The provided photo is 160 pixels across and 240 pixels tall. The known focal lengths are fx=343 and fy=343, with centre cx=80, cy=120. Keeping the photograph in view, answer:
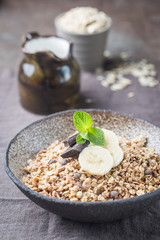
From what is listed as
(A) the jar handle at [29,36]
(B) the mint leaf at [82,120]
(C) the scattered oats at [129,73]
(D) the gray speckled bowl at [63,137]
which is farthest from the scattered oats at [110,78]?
(B) the mint leaf at [82,120]

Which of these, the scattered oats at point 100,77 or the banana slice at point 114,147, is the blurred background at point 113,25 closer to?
the scattered oats at point 100,77

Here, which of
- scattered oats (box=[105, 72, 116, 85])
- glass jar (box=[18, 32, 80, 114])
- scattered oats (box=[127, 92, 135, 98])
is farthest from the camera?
scattered oats (box=[105, 72, 116, 85])

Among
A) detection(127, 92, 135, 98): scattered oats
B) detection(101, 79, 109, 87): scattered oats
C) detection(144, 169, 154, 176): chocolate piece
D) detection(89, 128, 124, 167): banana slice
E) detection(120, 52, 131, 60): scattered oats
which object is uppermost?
detection(89, 128, 124, 167): banana slice

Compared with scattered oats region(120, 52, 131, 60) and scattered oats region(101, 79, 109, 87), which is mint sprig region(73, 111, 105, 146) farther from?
scattered oats region(120, 52, 131, 60)

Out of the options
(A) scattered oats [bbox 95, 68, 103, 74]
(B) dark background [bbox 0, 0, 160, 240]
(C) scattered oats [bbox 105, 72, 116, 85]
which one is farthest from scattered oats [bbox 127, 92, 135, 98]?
(A) scattered oats [bbox 95, 68, 103, 74]

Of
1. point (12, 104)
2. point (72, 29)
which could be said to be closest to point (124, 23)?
point (72, 29)

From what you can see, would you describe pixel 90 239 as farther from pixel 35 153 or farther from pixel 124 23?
pixel 124 23

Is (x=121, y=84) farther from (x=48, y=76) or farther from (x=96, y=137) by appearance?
(x=96, y=137)

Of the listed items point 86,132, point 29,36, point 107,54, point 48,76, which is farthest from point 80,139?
point 107,54
